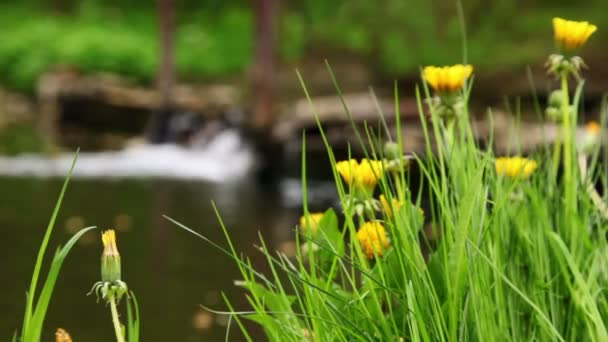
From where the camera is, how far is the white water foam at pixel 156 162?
1031 cm

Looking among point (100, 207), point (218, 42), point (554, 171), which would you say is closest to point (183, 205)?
point (100, 207)

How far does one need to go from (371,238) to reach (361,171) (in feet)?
0.38

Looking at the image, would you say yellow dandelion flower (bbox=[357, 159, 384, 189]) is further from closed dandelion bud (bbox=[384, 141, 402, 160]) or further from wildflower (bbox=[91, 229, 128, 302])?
wildflower (bbox=[91, 229, 128, 302])

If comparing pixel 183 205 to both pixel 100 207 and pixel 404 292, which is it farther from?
pixel 404 292

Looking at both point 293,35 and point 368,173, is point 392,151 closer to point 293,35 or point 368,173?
Result: point 368,173

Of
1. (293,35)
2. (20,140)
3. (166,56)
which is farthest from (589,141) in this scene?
(293,35)

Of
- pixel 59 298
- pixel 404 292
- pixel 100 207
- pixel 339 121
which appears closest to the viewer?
pixel 404 292

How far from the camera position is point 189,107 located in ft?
46.3

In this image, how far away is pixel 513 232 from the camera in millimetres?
1908

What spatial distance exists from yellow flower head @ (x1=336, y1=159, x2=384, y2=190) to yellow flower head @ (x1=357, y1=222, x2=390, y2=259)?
0.07 metres

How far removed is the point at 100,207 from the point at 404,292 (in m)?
6.76

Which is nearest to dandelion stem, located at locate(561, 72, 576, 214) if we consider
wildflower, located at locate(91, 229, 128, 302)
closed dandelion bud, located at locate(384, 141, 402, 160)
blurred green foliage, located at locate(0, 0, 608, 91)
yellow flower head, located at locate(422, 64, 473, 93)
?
yellow flower head, located at locate(422, 64, 473, 93)

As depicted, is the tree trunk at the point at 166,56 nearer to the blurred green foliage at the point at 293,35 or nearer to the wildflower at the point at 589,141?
the blurred green foliage at the point at 293,35

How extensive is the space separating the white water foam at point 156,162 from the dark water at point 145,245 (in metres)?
Answer: 0.59
